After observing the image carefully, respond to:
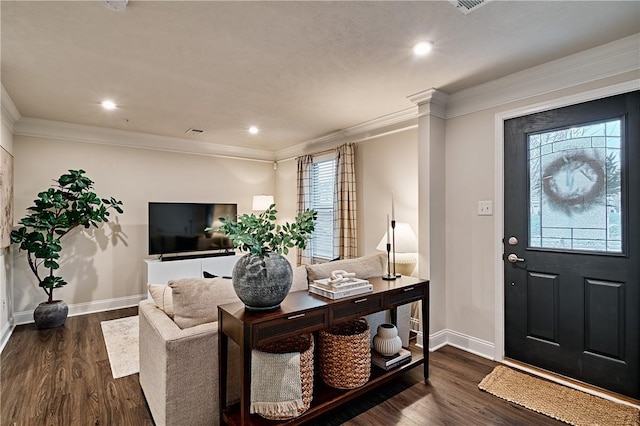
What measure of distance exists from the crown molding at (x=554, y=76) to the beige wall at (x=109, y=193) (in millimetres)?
4024

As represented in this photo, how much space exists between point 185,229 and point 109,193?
3.68 ft

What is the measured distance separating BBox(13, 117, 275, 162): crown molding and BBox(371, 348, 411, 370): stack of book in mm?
4219

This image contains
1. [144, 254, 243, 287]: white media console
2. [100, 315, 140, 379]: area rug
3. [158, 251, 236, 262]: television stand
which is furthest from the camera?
[158, 251, 236, 262]: television stand

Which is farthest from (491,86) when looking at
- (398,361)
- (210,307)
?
(210,307)

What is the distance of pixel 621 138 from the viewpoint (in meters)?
2.33

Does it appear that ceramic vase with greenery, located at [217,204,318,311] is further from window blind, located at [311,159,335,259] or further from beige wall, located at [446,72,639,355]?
window blind, located at [311,159,335,259]

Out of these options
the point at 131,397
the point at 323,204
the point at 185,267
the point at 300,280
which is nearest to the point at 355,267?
the point at 300,280

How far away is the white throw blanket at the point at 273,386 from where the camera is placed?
1.88m

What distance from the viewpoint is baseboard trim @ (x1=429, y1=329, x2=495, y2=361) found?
3039 mm

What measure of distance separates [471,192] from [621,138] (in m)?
1.13

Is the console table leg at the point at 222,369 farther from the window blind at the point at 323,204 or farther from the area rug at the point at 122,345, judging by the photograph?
the window blind at the point at 323,204

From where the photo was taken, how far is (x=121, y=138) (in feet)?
15.4

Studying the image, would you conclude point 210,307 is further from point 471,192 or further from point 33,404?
point 471,192

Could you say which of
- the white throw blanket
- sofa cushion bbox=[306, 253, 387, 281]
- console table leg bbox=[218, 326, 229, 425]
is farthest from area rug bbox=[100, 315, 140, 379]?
sofa cushion bbox=[306, 253, 387, 281]
